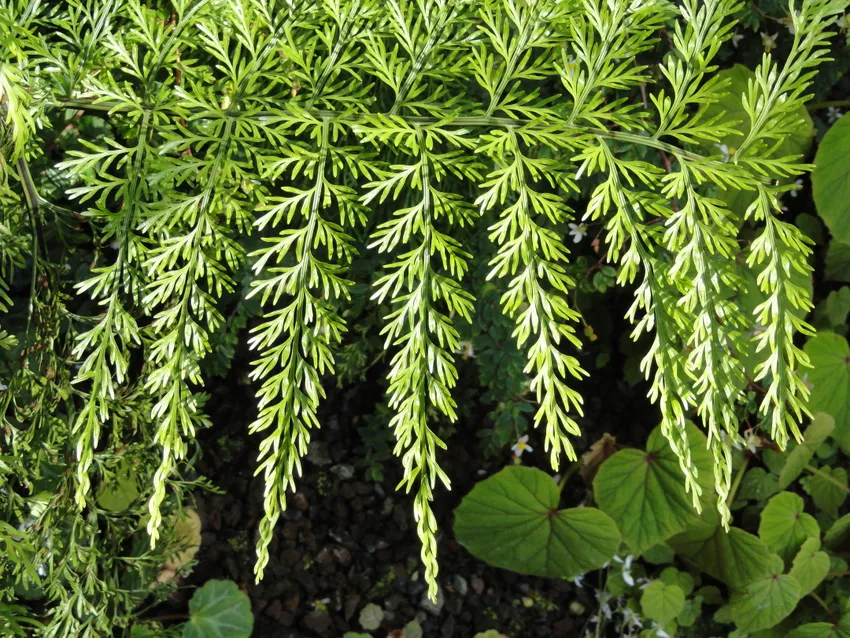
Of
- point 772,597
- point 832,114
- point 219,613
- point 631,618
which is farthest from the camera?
point 832,114

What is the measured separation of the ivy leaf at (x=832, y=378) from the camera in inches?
89.0

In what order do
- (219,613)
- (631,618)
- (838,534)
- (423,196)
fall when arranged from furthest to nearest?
(838,534), (631,618), (219,613), (423,196)

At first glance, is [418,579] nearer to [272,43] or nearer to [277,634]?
[277,634]

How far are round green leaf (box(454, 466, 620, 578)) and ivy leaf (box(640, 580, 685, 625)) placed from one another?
0.20 metres

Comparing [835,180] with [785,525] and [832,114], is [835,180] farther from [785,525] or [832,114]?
[785,525]

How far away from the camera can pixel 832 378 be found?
7.50 ft

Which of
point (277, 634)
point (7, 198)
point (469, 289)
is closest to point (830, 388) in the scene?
point (469, 289)

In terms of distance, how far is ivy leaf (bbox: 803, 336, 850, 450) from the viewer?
226cm

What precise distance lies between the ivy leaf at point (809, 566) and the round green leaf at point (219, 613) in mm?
A: 1460

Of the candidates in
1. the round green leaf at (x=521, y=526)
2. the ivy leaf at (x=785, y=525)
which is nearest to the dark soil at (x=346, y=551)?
the round green leaf at (x=521, y=526)

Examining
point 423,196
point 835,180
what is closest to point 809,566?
point 835,180

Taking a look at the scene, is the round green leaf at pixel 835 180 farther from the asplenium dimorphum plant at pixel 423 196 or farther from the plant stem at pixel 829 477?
the asplenium dimorphum plant at pixel 423 196

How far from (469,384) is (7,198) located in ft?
4.77

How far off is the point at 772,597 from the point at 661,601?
0.97 feet
